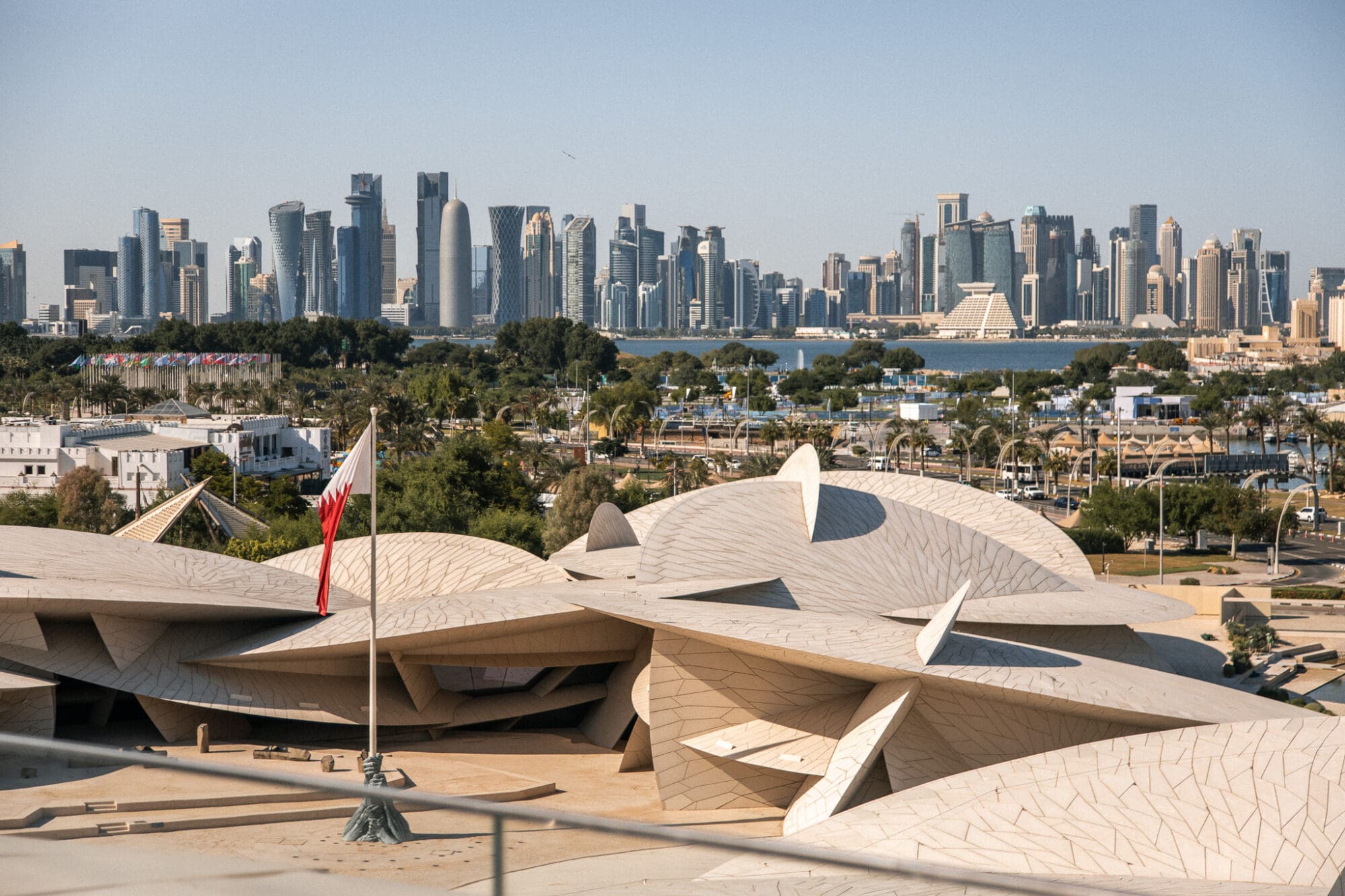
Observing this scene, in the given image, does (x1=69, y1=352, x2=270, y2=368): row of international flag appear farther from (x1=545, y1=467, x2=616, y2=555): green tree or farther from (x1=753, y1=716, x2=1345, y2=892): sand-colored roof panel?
(x1=753, y1=716, x2=1345, y2=892): sand-colored roof panel

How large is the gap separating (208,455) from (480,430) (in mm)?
28393

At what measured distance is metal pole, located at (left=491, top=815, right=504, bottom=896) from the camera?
12.3ft

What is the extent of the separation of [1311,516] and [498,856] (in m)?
63.1

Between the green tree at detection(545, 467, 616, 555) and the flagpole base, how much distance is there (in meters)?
33.9

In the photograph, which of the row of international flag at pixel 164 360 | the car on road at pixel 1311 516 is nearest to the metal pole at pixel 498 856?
the car on road at pixel 1311 516

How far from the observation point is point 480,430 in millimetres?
82500

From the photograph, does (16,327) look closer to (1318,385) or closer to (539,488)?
(539,488)

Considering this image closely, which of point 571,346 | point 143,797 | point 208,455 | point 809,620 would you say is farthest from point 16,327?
point 143,797

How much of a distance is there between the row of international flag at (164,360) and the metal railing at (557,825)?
4148 inches

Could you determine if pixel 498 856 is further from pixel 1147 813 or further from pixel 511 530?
pixel 511 530

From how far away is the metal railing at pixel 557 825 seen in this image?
134 inches

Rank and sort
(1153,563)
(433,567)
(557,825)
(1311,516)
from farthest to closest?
1. (1311,516)
2. (1153,563)
3. (433,567)
4. (557,825)

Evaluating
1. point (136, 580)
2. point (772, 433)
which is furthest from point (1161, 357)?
point (136, 580)

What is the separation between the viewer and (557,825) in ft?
12.0
